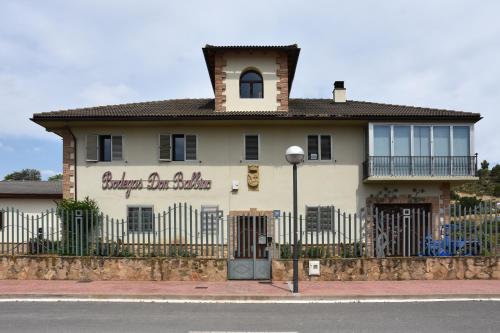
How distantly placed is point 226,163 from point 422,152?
342 inches

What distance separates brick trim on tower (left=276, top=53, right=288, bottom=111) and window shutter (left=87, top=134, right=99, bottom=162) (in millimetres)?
8409

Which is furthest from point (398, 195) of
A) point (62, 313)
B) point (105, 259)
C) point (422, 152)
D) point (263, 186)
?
point (62, 313)

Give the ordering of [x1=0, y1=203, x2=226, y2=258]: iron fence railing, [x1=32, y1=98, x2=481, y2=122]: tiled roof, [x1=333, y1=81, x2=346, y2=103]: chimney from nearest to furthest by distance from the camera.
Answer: [x1=0, y1=203, x2=226, y2=258]: iron fence railing, [x1=32, y1=98, x2=481, y2=122]: tiled roof, [x1=333, y1=81, x2=346, y2=103]: chimney

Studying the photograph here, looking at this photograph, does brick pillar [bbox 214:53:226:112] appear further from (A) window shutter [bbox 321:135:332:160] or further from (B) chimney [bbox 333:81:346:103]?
(B) chimney [bbox 333:81:346:103]

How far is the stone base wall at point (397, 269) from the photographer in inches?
517

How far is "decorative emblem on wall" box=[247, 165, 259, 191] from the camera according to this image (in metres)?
19.2

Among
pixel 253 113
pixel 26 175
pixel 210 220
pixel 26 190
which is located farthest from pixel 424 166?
pixel 26 175

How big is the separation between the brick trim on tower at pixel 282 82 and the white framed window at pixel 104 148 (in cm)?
743

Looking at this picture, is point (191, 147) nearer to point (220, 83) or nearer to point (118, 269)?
point (220, 83)

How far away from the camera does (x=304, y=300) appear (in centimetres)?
1088

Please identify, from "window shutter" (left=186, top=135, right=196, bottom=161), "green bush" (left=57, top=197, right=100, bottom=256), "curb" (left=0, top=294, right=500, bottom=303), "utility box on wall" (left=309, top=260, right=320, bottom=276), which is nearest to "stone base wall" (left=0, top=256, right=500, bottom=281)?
"utility box on wall" (left=309, top=260, right=320, bottom=276)

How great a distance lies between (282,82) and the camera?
20156 mm

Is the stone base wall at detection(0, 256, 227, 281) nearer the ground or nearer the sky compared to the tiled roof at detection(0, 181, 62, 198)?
nearer the ground

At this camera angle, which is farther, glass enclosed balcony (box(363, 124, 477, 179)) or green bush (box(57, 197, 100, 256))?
glass enclosed balcony (box(363, 124, 477, 179))
